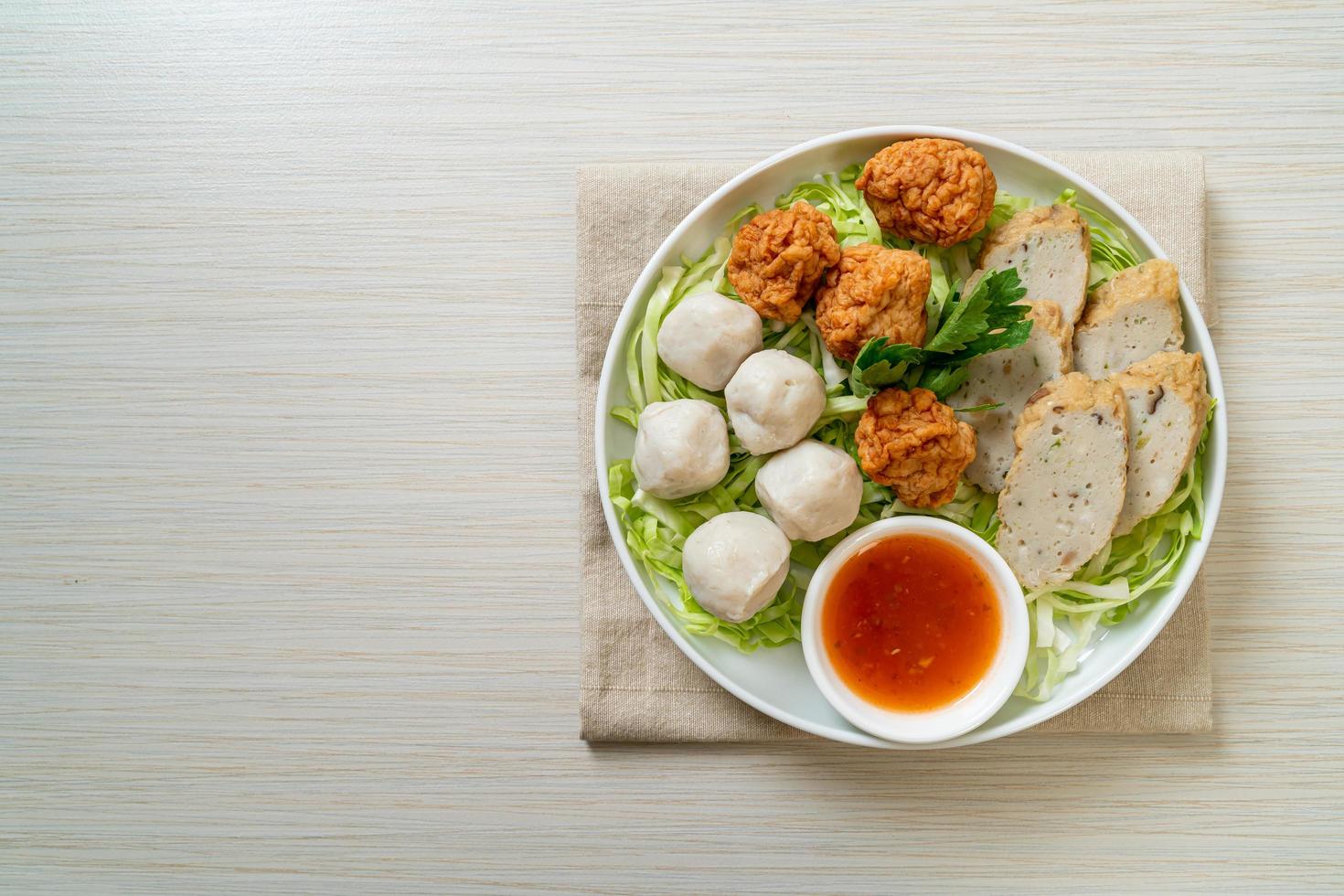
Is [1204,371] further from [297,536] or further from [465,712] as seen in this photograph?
[297,536]

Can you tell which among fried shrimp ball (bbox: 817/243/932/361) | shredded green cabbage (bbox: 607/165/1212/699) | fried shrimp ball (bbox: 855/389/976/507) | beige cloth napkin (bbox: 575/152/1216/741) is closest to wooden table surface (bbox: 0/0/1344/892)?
beige cloth napkin (bbox: 575/152/1216/741)

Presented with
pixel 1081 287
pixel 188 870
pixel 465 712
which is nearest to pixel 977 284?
pixel 1081 287

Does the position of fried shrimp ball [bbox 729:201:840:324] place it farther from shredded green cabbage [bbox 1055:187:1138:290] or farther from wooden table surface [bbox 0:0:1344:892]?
shredded green cabbage [bbox 1055:187:1138:290]

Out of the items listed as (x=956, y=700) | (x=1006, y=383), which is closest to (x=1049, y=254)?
(x=1006, y=383)

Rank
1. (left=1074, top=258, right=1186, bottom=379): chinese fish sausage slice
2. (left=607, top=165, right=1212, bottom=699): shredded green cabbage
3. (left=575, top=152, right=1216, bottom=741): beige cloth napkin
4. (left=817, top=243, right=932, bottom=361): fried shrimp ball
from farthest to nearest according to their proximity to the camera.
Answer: (left=575, top=152, right=1216, bottom=741): beige cloth napkin < (left=607, top=165, right=1212, bottom=699): shredded green cabbage < (left=1074, top=258, right=1186, bottom=379): chinese fish sausage slice < (left=817, top=243, right=932, bottom=361): fried shrimp ball

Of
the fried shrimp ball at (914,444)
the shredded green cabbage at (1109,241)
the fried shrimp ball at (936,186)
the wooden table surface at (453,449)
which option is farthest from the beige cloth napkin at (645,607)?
the fried shrimp ball at (914,444)
